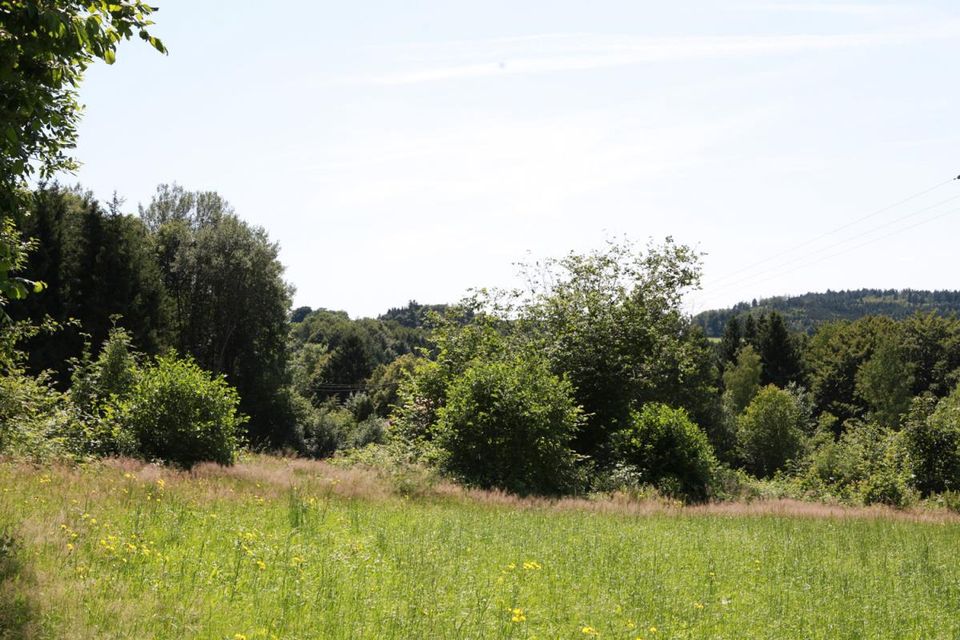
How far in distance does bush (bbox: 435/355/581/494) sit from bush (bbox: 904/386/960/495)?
46.2 feet

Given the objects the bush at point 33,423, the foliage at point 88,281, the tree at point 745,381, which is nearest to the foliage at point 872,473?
the bush at point 33,423

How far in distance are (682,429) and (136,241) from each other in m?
35.0

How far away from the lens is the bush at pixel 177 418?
56.4 feet

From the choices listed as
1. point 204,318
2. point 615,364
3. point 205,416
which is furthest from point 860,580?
point 204,318

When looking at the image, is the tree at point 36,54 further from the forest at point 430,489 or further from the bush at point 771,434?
the bush at point 771,434

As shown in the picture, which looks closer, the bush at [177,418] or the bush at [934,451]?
the bush at [177,418]


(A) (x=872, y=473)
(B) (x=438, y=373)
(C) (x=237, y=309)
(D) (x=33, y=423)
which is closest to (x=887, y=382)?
(A) (x=872, y=473)

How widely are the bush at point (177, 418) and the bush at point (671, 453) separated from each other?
1309 centimetres

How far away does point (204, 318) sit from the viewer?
5525cm

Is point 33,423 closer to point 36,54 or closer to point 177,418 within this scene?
point 177,418

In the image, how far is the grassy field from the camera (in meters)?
6.59

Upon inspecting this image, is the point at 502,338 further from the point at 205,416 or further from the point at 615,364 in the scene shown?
the point at 205,416

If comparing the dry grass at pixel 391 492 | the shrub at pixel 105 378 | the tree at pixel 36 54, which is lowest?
the dry grass at pixel 391 492

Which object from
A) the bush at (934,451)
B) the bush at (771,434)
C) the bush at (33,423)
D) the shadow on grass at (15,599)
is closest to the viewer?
the shadow on grass at (15,599)
